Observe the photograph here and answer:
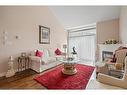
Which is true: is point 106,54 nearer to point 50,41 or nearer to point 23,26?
point 50,41

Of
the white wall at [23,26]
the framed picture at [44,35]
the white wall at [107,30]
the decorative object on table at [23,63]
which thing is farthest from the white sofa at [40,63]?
the white wall at [107,30]

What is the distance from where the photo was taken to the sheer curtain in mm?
5684

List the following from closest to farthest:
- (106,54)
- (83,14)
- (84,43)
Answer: (106,54)
(83,14)
(84,43)

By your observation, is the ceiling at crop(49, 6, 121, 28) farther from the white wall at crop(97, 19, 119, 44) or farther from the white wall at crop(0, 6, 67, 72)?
the white wall at crop(0, 6, 67, 72)

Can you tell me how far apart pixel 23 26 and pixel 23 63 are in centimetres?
136

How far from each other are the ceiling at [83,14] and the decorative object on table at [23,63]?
8.79 ft

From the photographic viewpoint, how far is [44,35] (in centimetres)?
510

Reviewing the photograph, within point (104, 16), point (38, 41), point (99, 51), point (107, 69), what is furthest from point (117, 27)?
point (38, 41)

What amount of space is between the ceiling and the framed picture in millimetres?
1048

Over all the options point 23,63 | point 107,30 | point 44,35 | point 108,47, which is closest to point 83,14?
point 107,30

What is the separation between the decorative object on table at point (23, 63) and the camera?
4.00 meters

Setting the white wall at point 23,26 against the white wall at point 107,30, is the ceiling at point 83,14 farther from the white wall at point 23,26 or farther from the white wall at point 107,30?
the white wall at point 23,26

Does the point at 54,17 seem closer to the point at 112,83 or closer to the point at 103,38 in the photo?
the point at 103,38

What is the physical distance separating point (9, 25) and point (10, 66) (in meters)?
1.32
